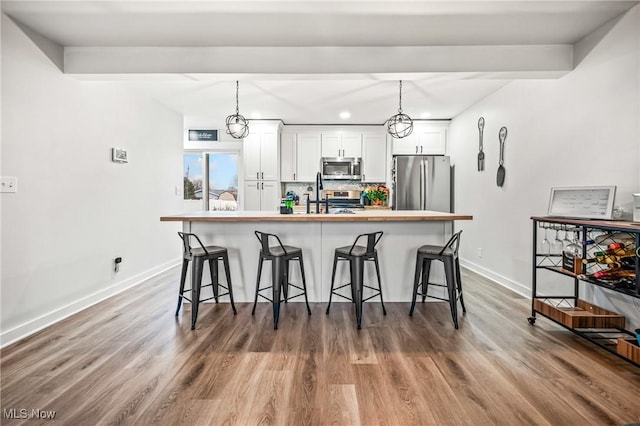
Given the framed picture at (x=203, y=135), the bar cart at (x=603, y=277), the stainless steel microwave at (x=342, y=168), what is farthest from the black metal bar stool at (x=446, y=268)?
the framed picture at (x=203, y=135)

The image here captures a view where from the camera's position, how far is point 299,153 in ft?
19.4

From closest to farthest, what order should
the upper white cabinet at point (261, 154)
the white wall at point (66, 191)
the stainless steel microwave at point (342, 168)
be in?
1. the white wall at point (66, 191)
2. the upper white cabinet at point (261, 154)
3. the stainless steel microwave at point (342, 168)

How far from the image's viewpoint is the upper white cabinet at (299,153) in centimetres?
592

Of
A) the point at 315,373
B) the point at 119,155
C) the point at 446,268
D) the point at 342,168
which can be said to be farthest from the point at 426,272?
the point at 119,155

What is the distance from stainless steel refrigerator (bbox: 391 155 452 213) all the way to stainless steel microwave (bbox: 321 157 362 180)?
770 millimetres

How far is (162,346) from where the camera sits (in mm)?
2281

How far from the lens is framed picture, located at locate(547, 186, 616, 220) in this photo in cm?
224

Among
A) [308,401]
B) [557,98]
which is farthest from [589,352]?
[557,98]

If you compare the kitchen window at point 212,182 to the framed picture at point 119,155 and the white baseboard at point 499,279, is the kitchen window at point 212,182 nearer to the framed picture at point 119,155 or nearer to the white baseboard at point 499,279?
the framed picture at point 119,155

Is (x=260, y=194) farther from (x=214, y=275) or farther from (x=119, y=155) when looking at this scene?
(x=214, y=275)

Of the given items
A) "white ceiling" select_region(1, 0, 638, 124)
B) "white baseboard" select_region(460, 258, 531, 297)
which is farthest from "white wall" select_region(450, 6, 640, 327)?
"white ceiling" select_region(1, 0, 638, 124)

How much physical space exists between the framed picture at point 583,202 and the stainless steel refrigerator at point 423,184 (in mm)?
2682

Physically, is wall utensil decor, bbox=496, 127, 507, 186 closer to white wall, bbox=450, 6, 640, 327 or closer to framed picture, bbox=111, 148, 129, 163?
white wall, bbox=450, 6, 640, 327

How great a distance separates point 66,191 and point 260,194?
10.2 ft
